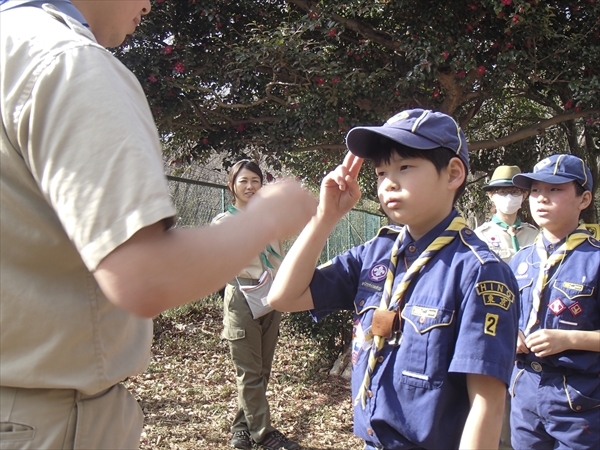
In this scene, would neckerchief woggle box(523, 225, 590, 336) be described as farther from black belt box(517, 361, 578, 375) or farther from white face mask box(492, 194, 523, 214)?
white face mask box(492, 194, 523, 214)

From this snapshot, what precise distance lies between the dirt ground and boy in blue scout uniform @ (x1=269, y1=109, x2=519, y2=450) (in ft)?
10.1

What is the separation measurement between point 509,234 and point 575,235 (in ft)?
7.15

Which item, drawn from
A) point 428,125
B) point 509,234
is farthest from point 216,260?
point 509,234

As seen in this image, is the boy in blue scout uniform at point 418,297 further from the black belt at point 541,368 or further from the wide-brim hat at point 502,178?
the wide-brim hat at point 502,178

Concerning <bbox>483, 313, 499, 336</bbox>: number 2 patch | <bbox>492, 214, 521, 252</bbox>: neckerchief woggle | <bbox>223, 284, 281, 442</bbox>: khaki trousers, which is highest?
<bbox>483, 313, 499, 336</bbox>: number 2 patch

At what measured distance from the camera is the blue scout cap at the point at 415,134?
5.82 ft

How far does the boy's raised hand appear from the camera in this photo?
1858mm

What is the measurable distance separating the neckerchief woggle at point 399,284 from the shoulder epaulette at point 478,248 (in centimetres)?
3

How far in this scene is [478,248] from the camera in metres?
1.77

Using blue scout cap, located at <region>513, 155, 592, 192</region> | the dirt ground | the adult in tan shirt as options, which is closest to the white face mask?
blue scout cap, located at <region>513, 155, 592, 192</region>

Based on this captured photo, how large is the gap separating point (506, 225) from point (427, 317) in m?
3.64

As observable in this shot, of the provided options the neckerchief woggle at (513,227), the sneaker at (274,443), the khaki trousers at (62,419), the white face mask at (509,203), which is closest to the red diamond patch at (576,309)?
the khaki trousers at (62,419)

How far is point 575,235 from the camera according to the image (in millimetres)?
2838

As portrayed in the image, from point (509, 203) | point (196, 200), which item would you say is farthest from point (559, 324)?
point (196, 200)
